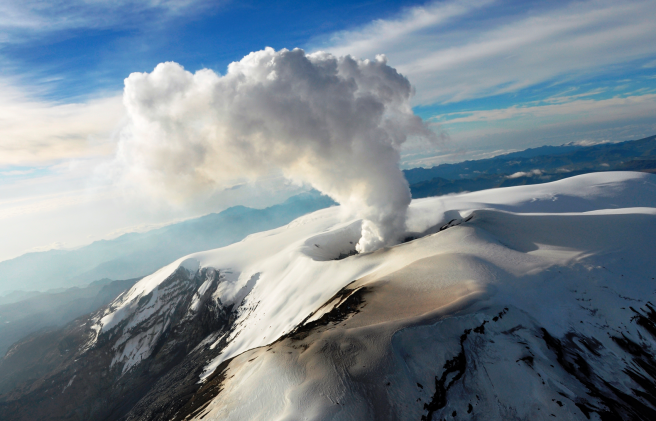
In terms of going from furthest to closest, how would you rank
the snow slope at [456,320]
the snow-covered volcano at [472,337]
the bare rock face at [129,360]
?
the bare rock face at [129,360] → the snow slope at [456,320] → the snow-covered volcano at [472,337]

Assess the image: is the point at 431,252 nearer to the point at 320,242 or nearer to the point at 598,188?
the point at 320,242

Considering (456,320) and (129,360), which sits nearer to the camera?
(456,320)

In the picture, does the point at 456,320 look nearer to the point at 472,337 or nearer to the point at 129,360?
the point at 472,337

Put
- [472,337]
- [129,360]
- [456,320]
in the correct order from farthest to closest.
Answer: [129,360] < [456,320] < [472,337]

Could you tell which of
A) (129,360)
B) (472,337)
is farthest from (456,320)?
(129,360)

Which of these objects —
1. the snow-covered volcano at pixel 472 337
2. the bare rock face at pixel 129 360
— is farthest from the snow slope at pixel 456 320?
the bare rock face at pixel 129 360

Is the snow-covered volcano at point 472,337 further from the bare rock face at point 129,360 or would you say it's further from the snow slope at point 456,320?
the bare rock face at point 129,360

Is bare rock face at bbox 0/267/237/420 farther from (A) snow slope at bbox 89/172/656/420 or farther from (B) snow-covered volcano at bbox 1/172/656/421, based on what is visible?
(A) snow slope at bbox 89/172/656/420

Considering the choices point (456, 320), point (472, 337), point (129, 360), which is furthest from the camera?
point (129, 360)
